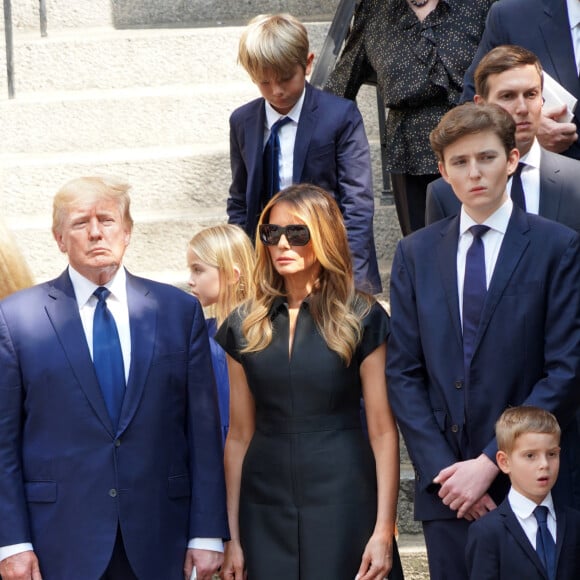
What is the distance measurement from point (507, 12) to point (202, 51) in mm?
3131

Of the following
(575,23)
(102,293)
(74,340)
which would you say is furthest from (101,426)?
(575,23)

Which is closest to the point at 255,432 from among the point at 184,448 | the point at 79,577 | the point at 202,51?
the point at 184,448

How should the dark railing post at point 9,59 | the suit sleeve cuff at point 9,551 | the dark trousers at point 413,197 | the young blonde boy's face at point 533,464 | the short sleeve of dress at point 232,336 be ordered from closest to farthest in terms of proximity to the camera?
the young blonde boy's face at point 533,464
the suit sleeve cuff at point 9,551
the short sleeve of dress at point 232,336
the dark trousers at point 413,197
the dark railing post at point 9,59

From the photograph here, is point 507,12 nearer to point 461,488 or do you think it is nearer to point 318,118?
point 318,118

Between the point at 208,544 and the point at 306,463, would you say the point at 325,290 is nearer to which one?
the point at 306,463

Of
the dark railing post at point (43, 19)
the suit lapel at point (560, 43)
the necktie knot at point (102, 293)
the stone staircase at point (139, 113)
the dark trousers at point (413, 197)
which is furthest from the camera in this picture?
the dark railing post at point (43, 19)

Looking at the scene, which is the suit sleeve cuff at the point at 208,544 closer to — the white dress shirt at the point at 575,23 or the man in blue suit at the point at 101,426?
the man in blue suit at the point at 101,426

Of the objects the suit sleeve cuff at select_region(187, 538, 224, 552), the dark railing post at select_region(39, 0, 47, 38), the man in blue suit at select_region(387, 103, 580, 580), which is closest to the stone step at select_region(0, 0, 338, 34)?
the dark railing post at select_region(39, 0, 47, 38)

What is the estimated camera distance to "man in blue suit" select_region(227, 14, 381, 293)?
519cm

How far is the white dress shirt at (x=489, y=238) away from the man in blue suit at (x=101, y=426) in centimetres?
86

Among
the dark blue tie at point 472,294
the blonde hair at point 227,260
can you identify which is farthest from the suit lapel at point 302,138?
the dark blue tie at point 472,294

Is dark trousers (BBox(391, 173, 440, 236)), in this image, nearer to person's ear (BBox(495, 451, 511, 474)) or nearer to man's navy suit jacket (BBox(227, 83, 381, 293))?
man's navy suit jacket (BBox(227, 83, 381, 293))

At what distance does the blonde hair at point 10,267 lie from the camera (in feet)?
13.8

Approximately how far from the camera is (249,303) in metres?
4.34
